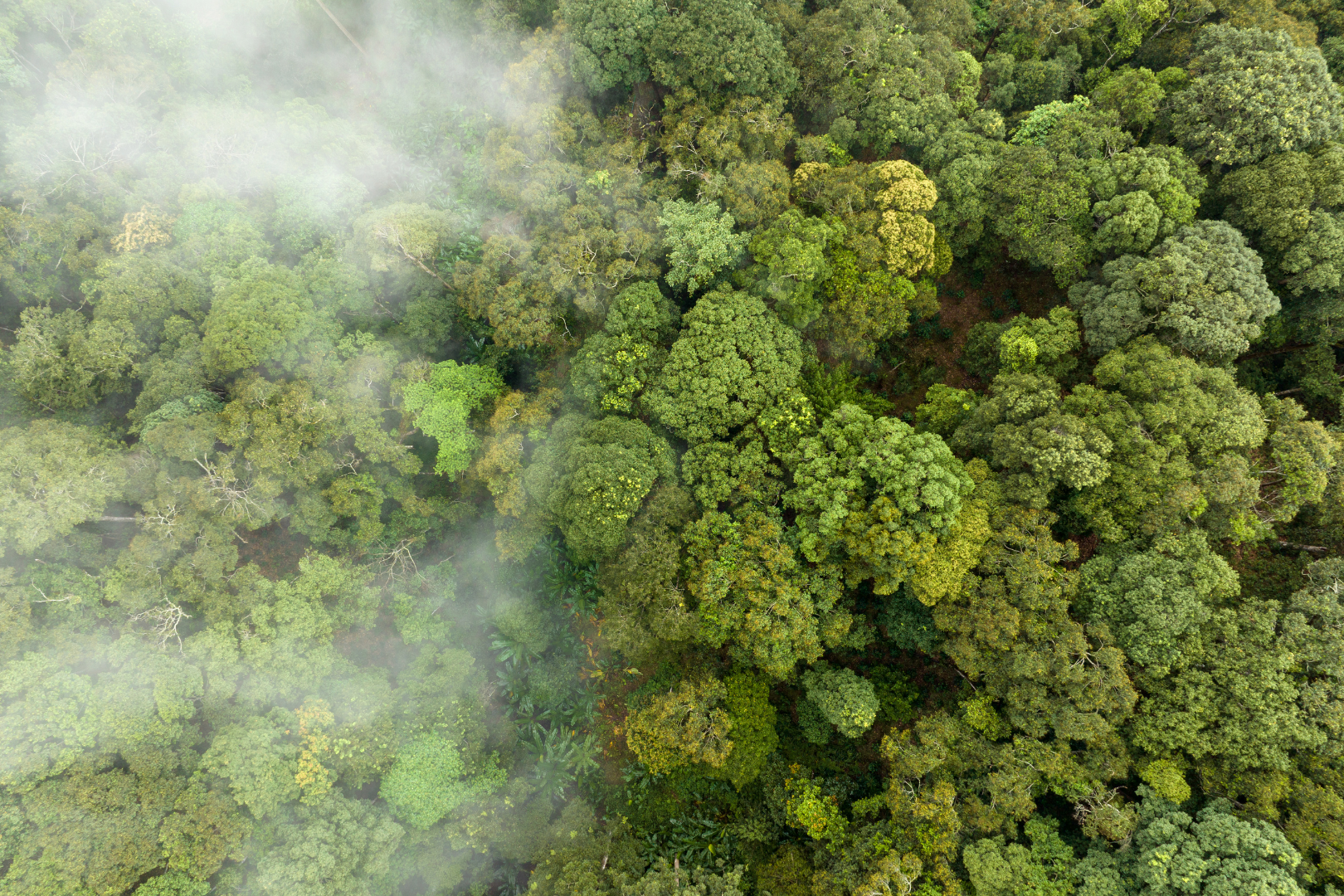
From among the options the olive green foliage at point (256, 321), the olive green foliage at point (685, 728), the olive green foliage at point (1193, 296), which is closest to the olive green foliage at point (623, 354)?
the olive green foliage at point (685, 728)

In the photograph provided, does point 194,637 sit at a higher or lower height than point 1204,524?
lower

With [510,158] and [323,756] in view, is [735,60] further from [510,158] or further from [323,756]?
[323,756]

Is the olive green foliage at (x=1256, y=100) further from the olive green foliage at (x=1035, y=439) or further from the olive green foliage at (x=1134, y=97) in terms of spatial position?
the olive green foliage at (x=1035, y=439)

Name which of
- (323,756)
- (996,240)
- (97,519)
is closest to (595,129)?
(996,240)

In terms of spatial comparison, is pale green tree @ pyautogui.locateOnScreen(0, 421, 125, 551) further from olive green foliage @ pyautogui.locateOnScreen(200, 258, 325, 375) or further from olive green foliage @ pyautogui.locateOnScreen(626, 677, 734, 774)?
olive green foliage @ pyautogui.locateOnScreen(626, 677, 734, 774)

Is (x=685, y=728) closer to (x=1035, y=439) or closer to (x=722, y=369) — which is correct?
(x=722, y=369)

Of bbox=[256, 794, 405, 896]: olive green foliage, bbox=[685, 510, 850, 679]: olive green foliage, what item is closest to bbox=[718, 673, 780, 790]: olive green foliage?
bbox=[685, 510, 850, 679]: olive green foliage

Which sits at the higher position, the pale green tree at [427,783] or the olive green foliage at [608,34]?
the olive green foliage at [608,34]
